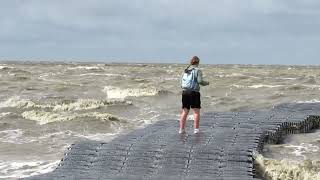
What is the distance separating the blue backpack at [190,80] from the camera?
13.5 metres

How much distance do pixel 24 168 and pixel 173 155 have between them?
3.74 meters

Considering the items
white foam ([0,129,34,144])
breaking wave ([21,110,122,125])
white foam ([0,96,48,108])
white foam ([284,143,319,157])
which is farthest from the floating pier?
white foam ([0,96,48,108])

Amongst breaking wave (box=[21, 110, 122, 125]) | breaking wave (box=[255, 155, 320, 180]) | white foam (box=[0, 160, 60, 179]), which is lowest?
white foam (box=[0, 160, 60, 179])

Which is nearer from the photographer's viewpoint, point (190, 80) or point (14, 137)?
point (190, 80)

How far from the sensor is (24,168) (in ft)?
45.0

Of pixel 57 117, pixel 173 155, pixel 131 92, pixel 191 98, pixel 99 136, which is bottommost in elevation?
pixel 99 136

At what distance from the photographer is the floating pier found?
36.9 feet

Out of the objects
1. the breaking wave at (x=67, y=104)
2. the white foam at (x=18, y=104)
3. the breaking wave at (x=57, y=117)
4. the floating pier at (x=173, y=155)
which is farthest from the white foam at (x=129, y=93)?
the floating pier at (x=173, y=155)

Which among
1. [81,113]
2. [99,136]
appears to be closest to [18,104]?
[81,113]

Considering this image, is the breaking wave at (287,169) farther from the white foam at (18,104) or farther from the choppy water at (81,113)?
the white foam at (18,104)

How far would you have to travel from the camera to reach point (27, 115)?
2445cm

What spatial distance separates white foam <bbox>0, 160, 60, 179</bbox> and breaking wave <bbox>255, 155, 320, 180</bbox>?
4.72 m

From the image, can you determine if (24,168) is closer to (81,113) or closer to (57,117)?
(57,117)

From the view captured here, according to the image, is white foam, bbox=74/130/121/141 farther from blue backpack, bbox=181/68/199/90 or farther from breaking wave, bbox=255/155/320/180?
breaking wave, bbox=255/155/320/180
